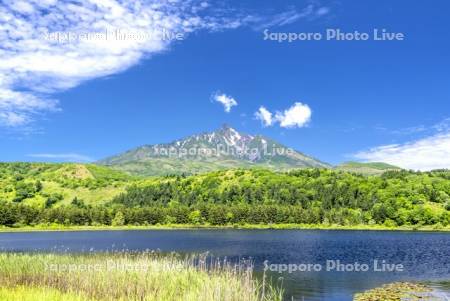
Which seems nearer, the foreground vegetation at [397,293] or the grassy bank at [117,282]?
the grassy bank at [117,282]

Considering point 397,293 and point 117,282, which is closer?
point 117,282

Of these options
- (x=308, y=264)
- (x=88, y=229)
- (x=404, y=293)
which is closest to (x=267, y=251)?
(x=308, y=264)

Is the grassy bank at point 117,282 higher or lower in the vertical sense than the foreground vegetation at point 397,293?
higher

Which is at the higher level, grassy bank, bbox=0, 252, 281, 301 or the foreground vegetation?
grassy bank, bbox=0, 252, 281, 301

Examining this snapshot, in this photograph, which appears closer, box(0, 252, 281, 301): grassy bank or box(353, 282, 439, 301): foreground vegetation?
box(0, 252, 281, 301): grassy bank

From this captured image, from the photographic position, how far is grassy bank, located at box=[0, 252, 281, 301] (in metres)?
30.2

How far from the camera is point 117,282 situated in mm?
34562

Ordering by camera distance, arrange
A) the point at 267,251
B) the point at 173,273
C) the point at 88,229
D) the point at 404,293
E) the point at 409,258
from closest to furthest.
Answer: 1. the point at 173,273
2. the point at 404,293
3. the point at 409,258
4. the point at 267,251
5. the point at 88,229

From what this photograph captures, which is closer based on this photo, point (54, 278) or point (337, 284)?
point (54, 278)

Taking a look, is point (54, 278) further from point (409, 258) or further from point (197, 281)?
point (409, 258)

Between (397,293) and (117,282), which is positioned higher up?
(117,282)

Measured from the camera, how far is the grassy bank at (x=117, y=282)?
3022 centimetres

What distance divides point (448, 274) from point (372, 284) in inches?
594

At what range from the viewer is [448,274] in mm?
60562
